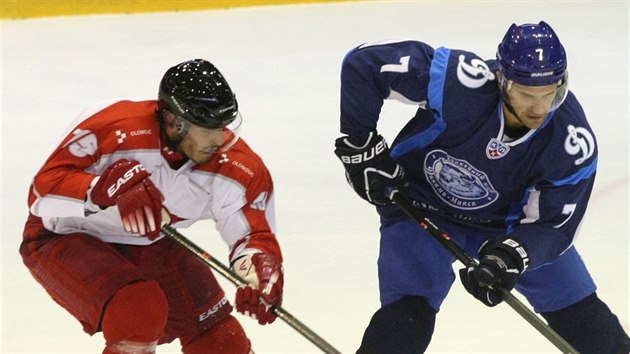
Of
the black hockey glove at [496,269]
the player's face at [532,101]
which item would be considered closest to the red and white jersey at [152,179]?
the black hockey glove at [496,269]

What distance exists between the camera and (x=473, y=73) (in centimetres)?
351

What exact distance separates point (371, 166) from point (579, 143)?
1.81 ft

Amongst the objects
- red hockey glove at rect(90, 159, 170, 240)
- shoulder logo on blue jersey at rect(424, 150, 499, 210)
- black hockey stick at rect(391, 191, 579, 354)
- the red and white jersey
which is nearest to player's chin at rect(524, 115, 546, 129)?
shoulder logo on blue jersey at rect(424, 150, 499, 210)

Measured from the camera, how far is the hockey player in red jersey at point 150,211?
128 inches

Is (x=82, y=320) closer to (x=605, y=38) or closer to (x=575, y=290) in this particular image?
(x=575, y=290)

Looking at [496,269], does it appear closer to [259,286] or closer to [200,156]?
[259,286]

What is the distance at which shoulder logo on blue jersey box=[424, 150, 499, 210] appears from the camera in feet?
11.6

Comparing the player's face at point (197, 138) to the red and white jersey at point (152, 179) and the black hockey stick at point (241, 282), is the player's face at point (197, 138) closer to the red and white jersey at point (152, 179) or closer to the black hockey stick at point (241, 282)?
the red and white jersey at point (152, 179)

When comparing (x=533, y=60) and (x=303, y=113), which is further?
(x=303, y=113)

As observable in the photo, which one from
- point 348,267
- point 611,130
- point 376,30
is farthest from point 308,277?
point 376,30

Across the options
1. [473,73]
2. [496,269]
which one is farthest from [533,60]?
[496,269]

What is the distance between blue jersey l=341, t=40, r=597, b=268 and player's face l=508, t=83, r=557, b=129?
79 millimetres

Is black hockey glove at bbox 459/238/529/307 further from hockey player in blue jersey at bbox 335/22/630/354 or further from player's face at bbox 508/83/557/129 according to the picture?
player's face at bbox 508/83/557/129

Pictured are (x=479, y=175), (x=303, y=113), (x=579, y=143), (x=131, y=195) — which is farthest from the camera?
(x=303, y=113)
